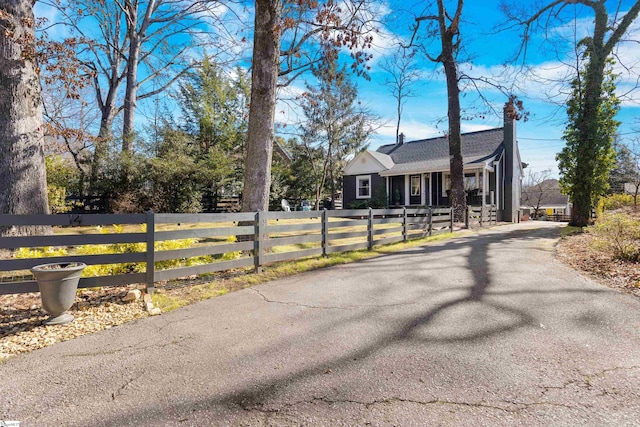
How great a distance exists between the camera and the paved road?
2.13 metres

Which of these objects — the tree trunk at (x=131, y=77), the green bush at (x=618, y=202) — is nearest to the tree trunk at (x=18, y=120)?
the tree trunk at (x=131, y=77)

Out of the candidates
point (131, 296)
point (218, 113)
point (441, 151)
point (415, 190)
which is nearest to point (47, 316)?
point (131, 296)

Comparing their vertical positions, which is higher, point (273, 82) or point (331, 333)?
point (273, 82)

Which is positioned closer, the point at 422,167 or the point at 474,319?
the point at 474,319

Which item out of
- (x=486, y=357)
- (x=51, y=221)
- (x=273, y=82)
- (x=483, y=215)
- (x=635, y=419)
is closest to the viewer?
(x=635, y=419)

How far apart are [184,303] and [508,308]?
4.18m

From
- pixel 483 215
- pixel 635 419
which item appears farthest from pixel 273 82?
pixel 483 215

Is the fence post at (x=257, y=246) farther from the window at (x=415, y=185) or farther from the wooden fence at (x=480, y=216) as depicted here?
the window at (x=415, y=185)

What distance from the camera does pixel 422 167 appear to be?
2092 cm

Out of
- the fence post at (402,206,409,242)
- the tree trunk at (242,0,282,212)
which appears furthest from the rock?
the fence post at (402,206,409,242)

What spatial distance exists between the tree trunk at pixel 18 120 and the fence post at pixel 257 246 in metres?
3.98

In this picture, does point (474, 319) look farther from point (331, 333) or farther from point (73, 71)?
point (73, 71)

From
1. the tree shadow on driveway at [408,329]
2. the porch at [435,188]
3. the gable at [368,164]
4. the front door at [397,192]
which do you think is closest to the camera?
the tree shadow on driveway at [408,329]

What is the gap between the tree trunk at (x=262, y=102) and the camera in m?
6.82
